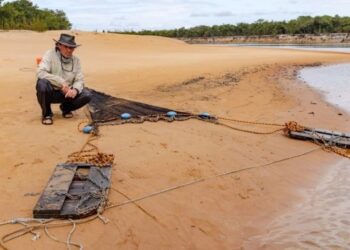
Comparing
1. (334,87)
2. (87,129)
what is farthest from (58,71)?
(334,87)

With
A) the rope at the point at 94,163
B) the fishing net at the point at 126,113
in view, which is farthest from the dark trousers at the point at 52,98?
the rope at the point at 94,163

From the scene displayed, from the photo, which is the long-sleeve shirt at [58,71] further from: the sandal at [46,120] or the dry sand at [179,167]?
the dry sand at [179,167]

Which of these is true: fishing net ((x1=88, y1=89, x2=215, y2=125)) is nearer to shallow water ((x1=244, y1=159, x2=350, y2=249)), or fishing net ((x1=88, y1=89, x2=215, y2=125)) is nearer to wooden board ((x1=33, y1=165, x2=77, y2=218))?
wooden board ((x1=33, y1=165, x2=77, y2=218))

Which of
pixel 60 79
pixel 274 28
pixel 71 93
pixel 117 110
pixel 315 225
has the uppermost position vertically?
pixel 274 28

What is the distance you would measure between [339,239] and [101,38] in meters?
27.4

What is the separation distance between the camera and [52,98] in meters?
6.67

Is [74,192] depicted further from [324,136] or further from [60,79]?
[324,136]

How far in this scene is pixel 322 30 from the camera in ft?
265

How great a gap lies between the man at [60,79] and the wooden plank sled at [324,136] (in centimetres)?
331

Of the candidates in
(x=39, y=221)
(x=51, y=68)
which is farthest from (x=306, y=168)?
(x=51, y=68)

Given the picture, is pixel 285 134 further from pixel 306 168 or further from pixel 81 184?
pixel 81 184

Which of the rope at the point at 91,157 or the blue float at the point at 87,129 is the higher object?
the blue float at the point at 87,129

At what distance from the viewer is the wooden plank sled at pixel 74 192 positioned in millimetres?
3748

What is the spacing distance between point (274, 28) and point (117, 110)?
88727mm
